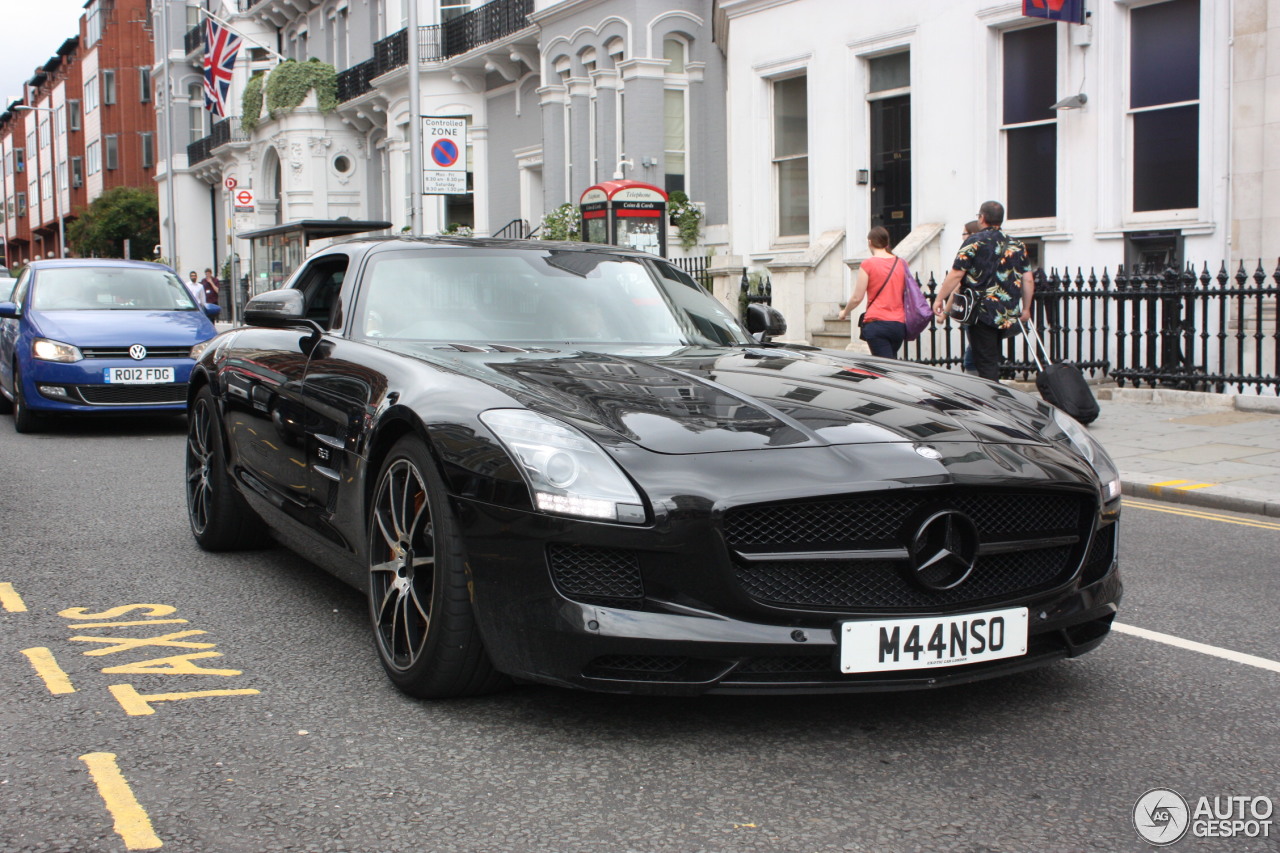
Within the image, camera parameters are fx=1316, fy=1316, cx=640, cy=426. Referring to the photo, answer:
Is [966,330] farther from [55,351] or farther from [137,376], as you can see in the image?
[55,351]

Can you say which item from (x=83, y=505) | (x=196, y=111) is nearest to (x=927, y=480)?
(x=83, y=505)

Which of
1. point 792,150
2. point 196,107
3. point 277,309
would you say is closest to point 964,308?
point 277,309

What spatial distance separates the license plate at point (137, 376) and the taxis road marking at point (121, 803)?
341 inches

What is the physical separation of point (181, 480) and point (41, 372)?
3514 mm

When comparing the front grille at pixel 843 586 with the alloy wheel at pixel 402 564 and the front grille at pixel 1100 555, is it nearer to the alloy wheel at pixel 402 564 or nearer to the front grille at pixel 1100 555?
the front grille at pixel 1100 555

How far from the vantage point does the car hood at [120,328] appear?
37.9 feet

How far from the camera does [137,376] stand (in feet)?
37.8

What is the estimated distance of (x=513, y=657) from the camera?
3.46 metres

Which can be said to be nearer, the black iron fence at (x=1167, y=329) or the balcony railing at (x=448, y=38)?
the black iron fence at (x=1167, y=329)

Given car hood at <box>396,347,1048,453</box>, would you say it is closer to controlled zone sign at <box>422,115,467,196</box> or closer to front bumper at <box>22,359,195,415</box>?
front bumper at <box>22,359,195,415</box>

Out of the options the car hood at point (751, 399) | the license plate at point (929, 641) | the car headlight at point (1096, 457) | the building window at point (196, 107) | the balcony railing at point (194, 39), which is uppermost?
the balcony railing at point (194, 39)

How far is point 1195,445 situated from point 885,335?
106 inches

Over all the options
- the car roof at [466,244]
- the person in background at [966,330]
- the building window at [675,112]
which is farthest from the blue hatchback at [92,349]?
the building window at [675,112]

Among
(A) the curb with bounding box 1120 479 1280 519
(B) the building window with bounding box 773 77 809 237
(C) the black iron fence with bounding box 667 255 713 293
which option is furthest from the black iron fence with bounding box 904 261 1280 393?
(C) the black iron fence with bounding box 667 255 713 293
